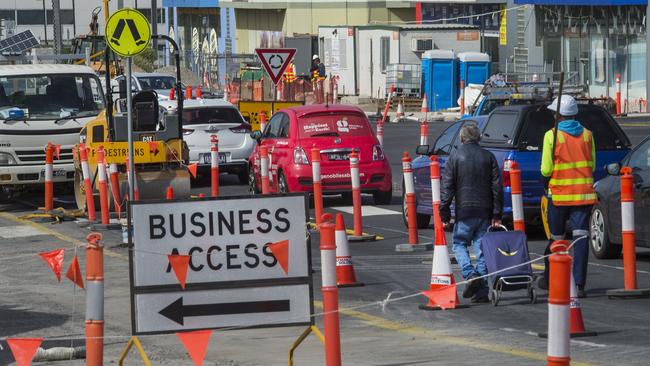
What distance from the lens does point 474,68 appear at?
176 feet

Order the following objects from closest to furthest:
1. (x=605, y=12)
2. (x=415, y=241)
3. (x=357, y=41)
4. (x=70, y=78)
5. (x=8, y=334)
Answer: (x=8, y=334) → (x=415, y=241) → (x=70, y=78) → (x=605, y=12) → (x=357, y=41)

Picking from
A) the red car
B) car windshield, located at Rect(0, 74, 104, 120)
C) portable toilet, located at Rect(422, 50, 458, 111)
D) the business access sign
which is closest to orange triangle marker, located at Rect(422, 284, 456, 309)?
the business access sign

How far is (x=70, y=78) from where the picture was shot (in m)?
25.5

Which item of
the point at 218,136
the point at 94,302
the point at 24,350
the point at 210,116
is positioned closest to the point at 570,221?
the point at 94,302

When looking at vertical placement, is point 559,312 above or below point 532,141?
below

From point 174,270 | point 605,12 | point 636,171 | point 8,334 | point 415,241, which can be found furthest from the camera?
point 605,12

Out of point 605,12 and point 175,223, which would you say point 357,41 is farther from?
point 175,223

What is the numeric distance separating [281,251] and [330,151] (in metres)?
13.2

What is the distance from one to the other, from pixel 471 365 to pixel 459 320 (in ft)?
6.96

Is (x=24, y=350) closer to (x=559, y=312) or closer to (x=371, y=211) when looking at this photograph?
(x=559, y=312)

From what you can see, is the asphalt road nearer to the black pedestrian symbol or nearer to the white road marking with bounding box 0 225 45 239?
the white road marking with bounding box 0 225 45 239

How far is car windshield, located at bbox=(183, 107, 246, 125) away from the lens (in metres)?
28.1

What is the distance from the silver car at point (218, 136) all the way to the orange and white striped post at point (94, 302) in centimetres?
1852

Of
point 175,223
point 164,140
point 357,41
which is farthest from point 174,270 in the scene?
point 357,41
